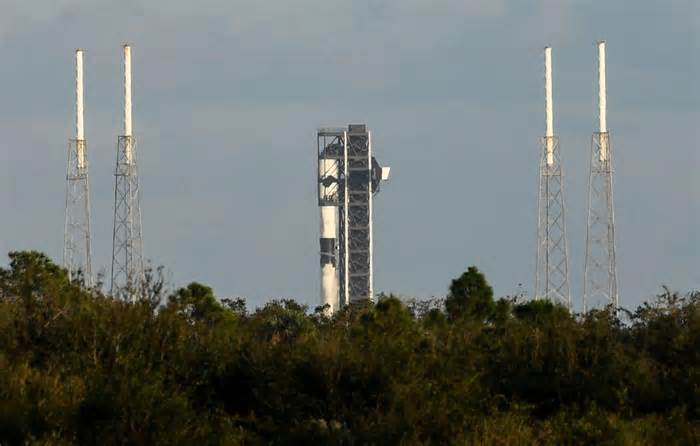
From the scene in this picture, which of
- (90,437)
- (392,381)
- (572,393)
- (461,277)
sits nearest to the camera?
(90,437)

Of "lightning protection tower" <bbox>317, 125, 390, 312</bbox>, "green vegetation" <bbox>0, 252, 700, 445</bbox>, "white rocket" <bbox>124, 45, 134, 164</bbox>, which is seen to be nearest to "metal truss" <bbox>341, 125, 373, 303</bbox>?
"lightning protection tower" <bbox>317, 125, 390, 312</bbox>

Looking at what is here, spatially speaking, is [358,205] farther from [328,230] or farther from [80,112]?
[80,112]

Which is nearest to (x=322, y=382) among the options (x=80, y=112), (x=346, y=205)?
(x=80, y=112)

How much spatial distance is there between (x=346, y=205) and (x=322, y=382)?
138246 mm

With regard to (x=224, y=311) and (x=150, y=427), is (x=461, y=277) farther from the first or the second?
(x=150, y=427)

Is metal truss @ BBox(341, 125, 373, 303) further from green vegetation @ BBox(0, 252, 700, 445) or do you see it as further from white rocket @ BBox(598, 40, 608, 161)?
green vegetation @ BBox(0, 252, 700, 445)

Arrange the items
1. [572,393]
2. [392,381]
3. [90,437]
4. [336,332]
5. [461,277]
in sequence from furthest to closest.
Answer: [461,277]
[336,332]
[572,393]
[392,381]
[90,437]

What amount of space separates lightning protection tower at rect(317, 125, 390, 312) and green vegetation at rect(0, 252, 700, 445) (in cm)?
13125

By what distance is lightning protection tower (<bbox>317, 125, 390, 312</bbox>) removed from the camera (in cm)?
18512

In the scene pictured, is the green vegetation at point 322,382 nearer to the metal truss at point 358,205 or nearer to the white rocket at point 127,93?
the white rocket at point 127,93

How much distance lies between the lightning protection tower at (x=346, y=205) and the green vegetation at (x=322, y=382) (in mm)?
131251

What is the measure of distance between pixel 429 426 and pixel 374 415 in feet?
4.59

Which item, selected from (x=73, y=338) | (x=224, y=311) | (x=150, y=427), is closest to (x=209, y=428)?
(x=150, y=427)

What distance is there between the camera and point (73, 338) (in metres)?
47.0
